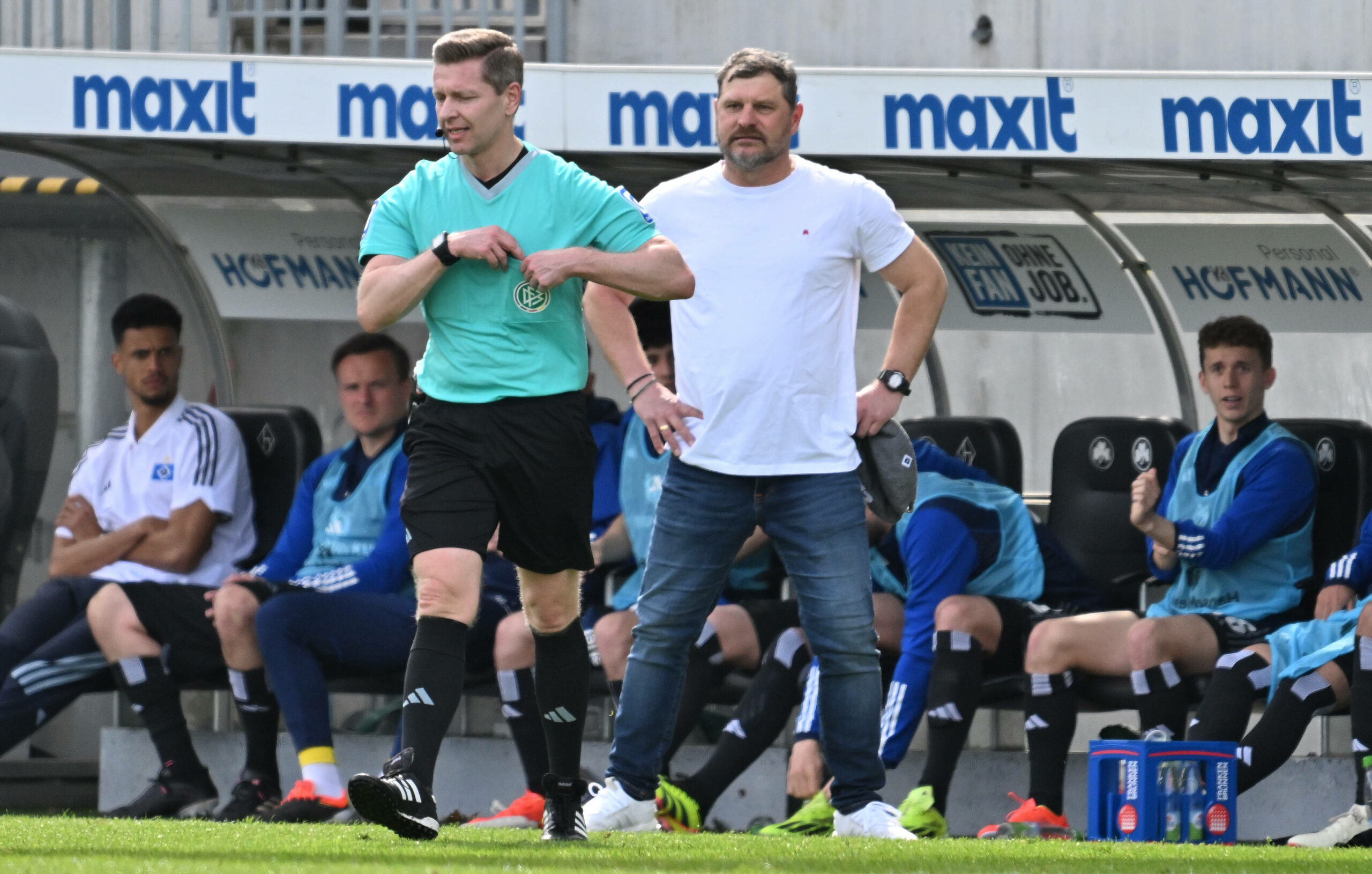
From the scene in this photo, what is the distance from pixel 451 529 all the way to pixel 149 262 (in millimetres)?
4861

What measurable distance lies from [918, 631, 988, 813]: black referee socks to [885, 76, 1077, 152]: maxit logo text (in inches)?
62.2

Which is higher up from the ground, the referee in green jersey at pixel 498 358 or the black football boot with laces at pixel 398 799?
the referee in green jersey at pixel 498 358

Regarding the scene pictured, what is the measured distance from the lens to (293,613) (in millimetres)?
6805

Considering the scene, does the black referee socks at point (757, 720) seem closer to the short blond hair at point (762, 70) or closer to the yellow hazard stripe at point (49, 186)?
the short blond hair at point (762, 70)

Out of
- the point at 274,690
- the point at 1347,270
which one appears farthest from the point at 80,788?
the point at 1347,270

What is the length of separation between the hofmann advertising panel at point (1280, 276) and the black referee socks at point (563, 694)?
3919mm

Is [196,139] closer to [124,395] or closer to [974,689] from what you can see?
[124,395]

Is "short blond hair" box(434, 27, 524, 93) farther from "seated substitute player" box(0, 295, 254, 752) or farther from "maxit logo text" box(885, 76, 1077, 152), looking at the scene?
"seated substitute player" box(0, 295, 254, 752)

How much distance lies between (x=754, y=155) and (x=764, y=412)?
0.58 metres

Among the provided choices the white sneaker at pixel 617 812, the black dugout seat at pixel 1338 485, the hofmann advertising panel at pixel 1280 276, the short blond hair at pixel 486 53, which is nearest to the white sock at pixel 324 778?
the white sneaker at pixel 617 812

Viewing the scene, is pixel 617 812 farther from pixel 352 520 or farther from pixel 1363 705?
pixel 352 520

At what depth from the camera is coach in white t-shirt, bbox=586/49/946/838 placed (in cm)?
512

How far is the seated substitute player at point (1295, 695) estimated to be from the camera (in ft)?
18.5

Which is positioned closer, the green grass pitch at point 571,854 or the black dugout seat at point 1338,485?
the green grass pitch at point 571,854
